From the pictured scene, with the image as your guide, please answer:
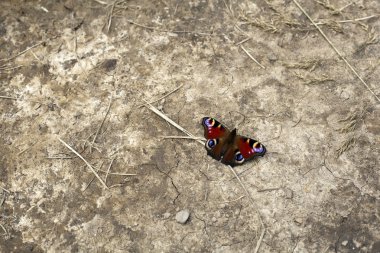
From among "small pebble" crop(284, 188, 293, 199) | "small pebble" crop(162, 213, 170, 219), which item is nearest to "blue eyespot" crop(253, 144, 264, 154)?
"small pebble" crop(284, 188, 293, 199)

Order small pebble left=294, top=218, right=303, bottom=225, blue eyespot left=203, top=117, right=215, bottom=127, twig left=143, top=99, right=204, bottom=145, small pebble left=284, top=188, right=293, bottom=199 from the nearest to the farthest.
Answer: small pebble left=294, top=218, right=303, bottom=225, small pebble left=284, top=188, right=293, bottom=199, blue eyespot left=203, top=117, right=215, bottom=127, twig left=143, top=99, right=204, bottom=145

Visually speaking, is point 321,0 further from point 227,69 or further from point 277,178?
point 277,178

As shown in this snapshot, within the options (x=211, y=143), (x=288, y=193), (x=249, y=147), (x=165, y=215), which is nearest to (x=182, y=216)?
(x=165, y=215)

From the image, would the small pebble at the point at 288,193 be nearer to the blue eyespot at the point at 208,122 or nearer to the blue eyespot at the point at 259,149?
the blue eyespot at the point at 259,149

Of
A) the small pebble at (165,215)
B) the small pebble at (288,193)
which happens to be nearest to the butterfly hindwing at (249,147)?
the small pebble at (288,193)

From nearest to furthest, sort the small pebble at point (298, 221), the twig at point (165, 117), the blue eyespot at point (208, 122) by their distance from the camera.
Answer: the small pebble at point (298, 221), the blue eyespot at point (208, 122), the twig at point (165, 117)

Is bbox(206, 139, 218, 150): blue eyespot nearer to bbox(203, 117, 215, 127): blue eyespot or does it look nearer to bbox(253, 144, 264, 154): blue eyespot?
bbox(203, 117, 215, 127): blue eyespot

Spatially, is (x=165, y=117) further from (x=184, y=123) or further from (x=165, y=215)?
(x=165, y=215)
